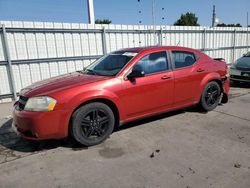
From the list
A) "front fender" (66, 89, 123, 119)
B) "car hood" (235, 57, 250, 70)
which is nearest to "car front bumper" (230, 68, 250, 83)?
"car hood" (235, 57, 250, 70)

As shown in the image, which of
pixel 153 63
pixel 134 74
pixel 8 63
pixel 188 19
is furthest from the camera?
pixel 188 19

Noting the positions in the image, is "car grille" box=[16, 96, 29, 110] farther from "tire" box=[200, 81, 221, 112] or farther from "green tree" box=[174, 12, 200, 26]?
"green tree" box=[174, 12, 200, 26]

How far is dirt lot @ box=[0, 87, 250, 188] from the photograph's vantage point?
2631 millimetres

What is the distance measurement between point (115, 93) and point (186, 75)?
1.70 metres

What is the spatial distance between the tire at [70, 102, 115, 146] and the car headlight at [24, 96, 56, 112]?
0.39 m

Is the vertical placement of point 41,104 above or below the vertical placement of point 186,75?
below

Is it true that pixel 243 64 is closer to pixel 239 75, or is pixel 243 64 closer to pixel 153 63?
pixel 239 75

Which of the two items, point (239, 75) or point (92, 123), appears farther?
point (239, 75)

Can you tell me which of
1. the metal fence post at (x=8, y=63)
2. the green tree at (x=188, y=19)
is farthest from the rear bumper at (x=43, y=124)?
the green tree at (x=188, y=19)

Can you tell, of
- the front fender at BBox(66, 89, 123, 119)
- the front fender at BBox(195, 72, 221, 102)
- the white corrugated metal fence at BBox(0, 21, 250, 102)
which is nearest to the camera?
the front fender at BBox(66, 89, 123, 119)

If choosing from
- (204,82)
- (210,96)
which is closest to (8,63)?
(204,82)

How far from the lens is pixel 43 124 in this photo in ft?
10.4

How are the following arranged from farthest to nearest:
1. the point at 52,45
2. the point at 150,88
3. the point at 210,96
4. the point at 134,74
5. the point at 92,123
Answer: the point at 52,45
the point at 210,96
the point at 150,88
the point at 134,74
the point at 92,123

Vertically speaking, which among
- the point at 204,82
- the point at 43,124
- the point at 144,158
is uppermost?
the point at 204,82
